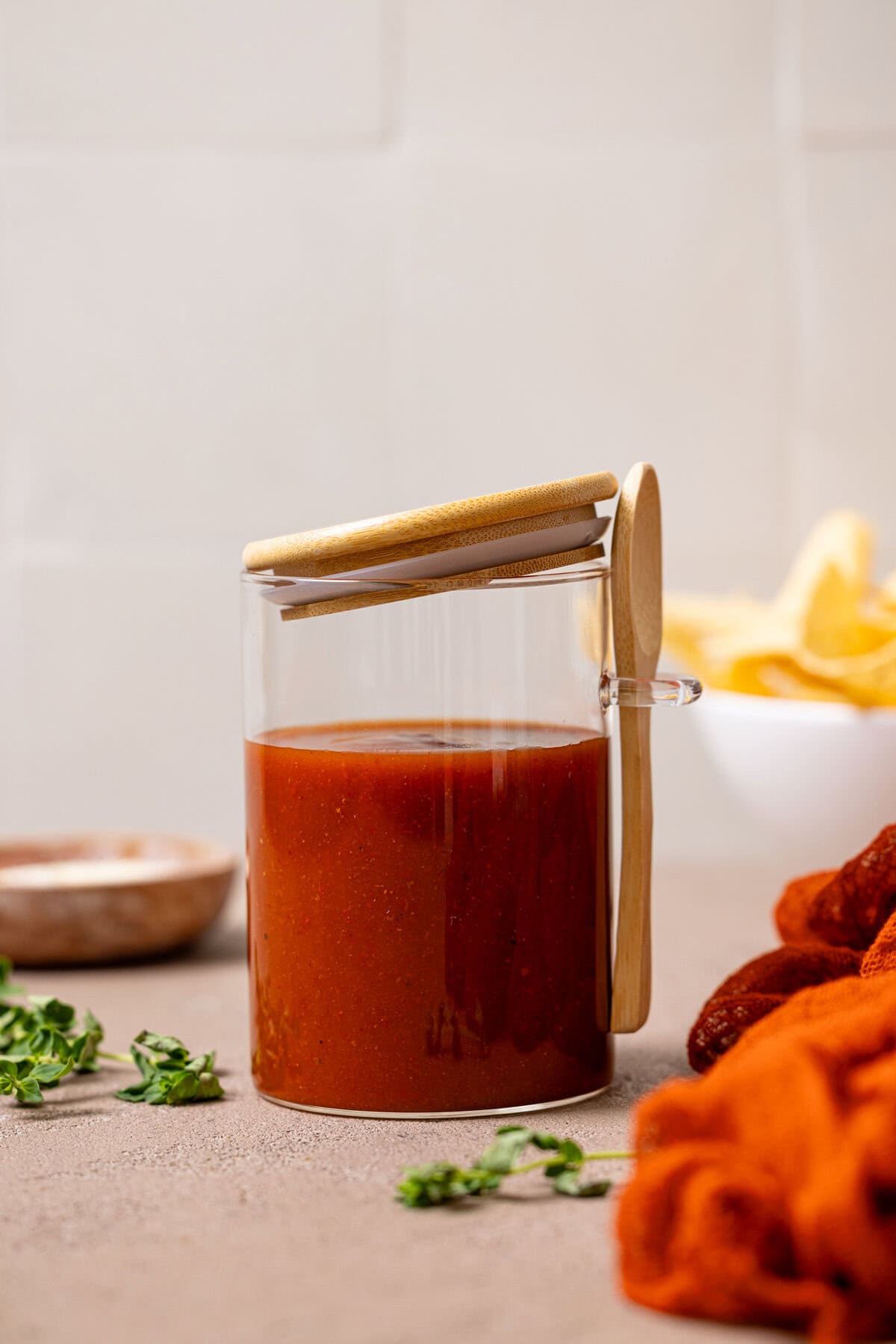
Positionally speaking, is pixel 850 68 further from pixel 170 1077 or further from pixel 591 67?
pixel 170 1077

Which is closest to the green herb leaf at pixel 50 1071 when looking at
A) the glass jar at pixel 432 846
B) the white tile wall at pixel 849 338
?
the glass jar at pixel 432 846

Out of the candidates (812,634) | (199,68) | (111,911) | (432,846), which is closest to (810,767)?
(812,634)

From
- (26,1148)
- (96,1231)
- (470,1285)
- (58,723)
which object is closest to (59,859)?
(58,723)

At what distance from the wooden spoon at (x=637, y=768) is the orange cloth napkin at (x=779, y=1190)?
0.20 metres

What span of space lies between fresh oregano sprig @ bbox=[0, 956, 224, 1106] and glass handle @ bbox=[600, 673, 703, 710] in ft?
0.88

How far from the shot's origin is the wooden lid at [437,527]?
67 centimetres

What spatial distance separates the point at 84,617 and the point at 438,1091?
0.88 m

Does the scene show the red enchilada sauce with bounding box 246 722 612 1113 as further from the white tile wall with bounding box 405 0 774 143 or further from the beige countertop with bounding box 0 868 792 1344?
the white tile wall with bounding box 405 0 774 143

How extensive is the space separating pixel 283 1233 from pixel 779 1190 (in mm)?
193

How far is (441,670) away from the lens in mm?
729

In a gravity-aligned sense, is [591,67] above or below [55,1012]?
above

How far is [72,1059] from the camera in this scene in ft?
2.63

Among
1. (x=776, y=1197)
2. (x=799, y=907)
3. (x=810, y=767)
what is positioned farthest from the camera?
(x=810, y=767)

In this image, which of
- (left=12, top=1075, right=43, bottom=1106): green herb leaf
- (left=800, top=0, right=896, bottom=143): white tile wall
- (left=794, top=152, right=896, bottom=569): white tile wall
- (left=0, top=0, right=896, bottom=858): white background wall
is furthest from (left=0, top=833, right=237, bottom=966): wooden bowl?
(left=800, top=0, right=896, bottom=143): white tile wall
